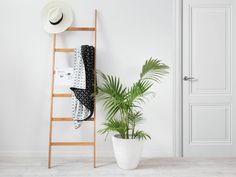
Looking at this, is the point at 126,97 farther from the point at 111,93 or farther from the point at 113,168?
the point at 113,168

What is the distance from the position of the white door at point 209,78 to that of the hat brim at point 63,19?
4.59 feet

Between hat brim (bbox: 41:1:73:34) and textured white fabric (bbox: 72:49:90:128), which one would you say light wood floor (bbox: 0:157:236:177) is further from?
hat brim (bbox: 41:1:73:34)

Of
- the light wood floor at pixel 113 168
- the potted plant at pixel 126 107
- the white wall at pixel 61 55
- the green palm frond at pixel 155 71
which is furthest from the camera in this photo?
the white wall at pixel 61 55

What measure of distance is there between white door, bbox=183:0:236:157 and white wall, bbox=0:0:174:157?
254 mm

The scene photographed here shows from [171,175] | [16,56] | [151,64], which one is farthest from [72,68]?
[171,175]

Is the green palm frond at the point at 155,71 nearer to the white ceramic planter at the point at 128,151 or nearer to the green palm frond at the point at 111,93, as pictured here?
the green palm frond at the point at 111,93

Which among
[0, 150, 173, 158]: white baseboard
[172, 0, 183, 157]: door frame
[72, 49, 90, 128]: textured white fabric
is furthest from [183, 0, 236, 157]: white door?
[72, 49, 90, 128]: textured white fabric

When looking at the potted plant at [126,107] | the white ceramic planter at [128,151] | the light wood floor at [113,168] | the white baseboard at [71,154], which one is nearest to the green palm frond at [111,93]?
the potted plant at [126,107]

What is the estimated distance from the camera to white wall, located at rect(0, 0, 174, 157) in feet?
11.0

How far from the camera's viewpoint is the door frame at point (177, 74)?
3404 mm

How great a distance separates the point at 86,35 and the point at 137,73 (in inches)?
30.3

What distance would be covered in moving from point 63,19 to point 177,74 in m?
1.51

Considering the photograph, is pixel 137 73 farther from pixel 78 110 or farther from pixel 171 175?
pixel 171 175

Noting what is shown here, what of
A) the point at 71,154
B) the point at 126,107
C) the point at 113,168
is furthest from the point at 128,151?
the point at 71,154
